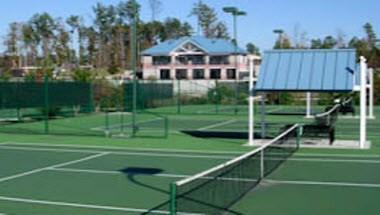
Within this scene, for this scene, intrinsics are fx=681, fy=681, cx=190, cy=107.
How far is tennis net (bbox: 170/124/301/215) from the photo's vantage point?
894 cm

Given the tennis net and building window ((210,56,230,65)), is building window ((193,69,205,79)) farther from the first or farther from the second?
the tennis net

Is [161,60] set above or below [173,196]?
above

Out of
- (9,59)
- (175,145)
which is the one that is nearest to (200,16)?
(9,59)

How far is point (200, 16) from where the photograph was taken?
10875 centimetres

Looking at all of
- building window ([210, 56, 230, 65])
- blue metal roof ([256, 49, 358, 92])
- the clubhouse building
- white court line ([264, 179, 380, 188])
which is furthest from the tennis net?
the clubhouse building

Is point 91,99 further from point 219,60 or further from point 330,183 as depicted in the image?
point 219,60

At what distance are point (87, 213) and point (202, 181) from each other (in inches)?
71.8

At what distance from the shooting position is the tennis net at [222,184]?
29.3 ft

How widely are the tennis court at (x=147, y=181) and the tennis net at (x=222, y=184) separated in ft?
0.64

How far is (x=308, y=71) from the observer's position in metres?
19.8

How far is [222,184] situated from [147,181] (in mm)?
3122

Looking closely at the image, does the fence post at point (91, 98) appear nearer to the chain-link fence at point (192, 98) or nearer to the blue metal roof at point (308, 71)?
the chain-link fence at point (192, 98)

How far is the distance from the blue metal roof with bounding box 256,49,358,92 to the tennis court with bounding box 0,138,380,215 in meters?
2.22

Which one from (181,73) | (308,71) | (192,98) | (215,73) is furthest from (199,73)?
(308,71)
